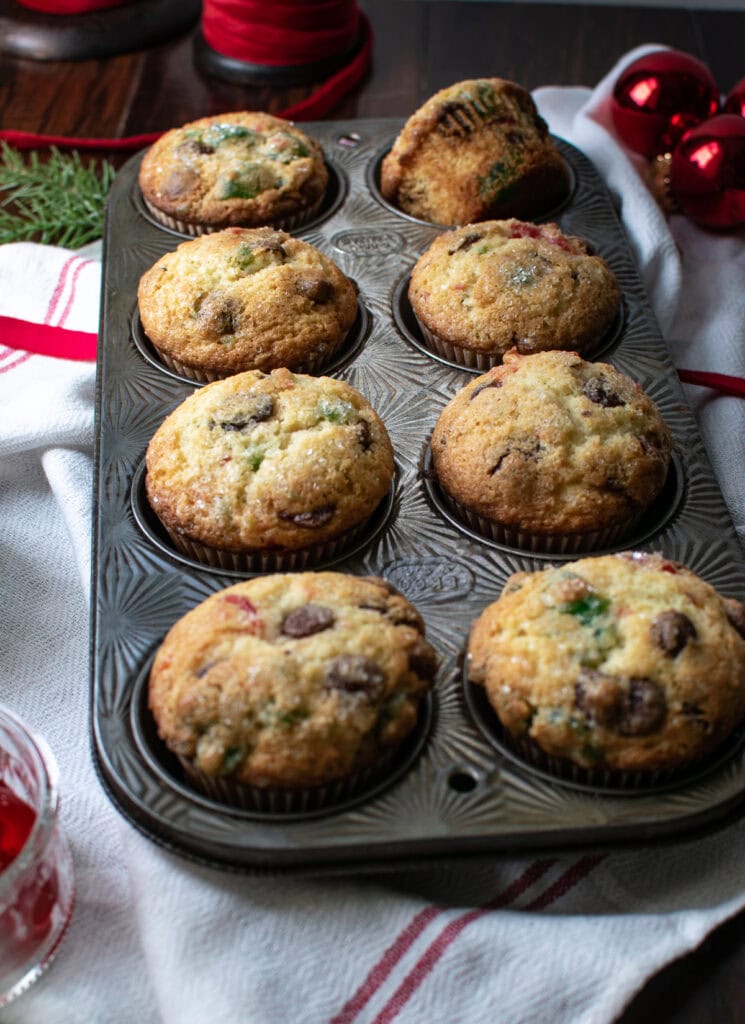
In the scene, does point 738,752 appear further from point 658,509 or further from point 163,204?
point 163,204

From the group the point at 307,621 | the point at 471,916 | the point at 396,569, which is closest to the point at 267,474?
the point at 396,569

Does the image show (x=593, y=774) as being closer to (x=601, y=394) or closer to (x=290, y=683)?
(x=290, y=683)

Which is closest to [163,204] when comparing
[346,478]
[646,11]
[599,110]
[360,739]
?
[346,478]

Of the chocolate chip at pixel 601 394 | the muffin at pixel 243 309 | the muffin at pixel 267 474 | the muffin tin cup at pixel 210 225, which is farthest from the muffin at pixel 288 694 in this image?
the muffin tin cup at pixel 210 225

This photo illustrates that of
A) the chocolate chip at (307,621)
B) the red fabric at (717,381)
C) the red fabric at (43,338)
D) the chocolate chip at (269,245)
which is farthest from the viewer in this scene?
the red fabric at (43,338)

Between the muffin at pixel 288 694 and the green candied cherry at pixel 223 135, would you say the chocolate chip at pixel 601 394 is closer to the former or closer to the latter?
the muffin at pixel 288 694
